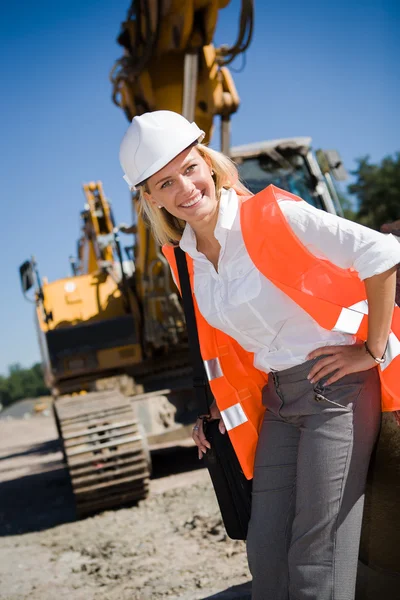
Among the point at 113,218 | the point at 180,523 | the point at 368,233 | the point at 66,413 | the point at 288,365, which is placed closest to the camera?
the point at 368,233

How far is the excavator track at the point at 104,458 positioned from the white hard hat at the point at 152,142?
4.38 metres

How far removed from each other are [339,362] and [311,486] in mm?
370

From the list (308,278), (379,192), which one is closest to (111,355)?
(308,278)

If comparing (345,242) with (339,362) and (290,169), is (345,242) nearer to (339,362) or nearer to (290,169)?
(339,362)

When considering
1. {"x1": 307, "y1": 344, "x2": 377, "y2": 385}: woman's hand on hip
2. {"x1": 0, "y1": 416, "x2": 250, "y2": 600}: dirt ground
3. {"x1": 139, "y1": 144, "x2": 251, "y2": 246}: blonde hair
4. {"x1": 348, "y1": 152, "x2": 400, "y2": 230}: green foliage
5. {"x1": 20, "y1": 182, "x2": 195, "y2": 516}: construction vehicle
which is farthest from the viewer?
{"x1": 348, "y1": 152, "x2": 400, "y2": 230}: green foliage

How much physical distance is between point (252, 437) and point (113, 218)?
297 inches

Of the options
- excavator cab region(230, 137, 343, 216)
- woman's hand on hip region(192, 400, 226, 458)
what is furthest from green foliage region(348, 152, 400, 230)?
woman's hand on hip region(192, 400, 226, 458)

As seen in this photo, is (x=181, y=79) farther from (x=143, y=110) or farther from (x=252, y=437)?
(x=252, y=437)

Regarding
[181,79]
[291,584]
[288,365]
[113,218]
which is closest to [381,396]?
[288,365]

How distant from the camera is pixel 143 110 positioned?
287 inches

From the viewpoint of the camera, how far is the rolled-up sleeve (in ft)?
6.59

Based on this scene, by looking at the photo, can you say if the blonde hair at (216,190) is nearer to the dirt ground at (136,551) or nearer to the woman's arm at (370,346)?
the woman's arm at (370,346)

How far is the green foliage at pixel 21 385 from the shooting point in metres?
77.4

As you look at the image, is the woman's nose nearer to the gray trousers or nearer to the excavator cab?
the gray trousers
